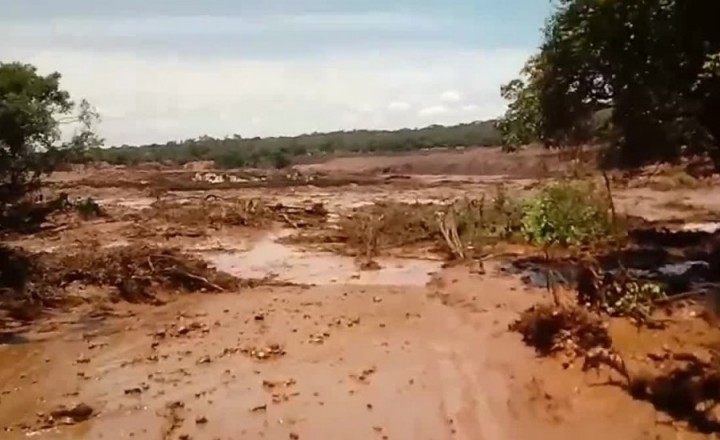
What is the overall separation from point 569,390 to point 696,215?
18483 millimetres

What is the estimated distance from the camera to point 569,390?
33.3 feet

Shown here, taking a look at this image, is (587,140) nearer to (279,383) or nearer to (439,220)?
(439,220)

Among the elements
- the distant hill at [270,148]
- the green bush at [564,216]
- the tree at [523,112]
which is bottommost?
the distant hill at [270,148]

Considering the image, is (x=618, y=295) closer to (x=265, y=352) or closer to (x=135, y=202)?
(x=265, y=352)

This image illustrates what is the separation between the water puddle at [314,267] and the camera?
1834cm

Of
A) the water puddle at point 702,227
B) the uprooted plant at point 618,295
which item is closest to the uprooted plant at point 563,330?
the uprooted plant at point 618,295

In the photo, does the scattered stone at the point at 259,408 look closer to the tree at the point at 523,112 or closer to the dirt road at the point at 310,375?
the dirt road at the point at 310,375

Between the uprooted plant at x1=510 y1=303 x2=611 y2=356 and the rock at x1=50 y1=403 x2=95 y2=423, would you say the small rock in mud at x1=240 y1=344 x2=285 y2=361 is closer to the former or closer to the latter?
the rock at x1=50 y1=403 x2=95 y2=423

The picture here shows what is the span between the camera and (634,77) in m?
15.9

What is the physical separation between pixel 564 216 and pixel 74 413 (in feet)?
29.9

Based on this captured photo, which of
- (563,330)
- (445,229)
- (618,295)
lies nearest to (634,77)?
(618,295)

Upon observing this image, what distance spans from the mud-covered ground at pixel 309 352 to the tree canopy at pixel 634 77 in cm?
294

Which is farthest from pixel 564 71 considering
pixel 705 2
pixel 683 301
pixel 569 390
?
pixel 569 390

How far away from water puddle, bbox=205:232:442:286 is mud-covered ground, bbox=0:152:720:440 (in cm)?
6
